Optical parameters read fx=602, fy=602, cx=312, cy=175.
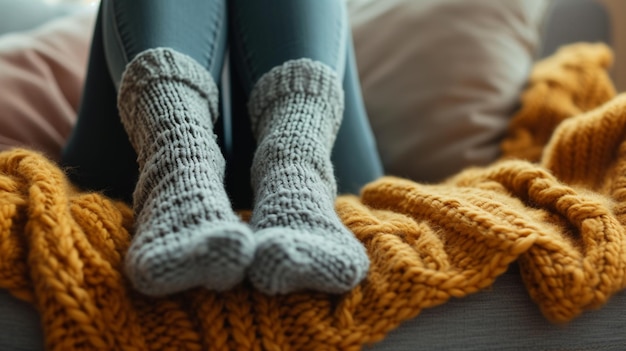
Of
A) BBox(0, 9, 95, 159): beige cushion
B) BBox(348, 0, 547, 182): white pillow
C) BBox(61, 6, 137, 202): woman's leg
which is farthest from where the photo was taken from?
BBox(348, 0, 547, 182): white pillow

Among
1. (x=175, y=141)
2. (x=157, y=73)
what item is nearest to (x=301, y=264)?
(x=175, y=141)

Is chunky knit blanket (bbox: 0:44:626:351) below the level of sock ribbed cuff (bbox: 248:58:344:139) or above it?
below

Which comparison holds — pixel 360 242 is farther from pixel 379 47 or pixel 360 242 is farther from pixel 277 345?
pixel 379 47

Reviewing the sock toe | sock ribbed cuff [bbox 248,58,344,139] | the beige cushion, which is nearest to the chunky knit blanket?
the sock toe

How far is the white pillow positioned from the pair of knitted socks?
35 centimetres

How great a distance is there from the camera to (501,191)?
27.2 inches

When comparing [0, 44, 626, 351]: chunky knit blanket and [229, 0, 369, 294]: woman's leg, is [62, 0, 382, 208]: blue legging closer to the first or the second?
[229, 0, 369, 294]: woman's leg

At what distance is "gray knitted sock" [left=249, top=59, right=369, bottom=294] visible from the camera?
19.3 inches

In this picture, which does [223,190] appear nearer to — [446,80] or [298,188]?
[298,188]

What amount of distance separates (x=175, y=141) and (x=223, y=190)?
0.07 m

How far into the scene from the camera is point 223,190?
1.88ft

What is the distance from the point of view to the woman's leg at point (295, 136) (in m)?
0.50

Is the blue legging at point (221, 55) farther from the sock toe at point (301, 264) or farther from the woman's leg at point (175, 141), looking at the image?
the sock toe at point (301, 264)

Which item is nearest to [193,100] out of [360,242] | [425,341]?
[360,242]
